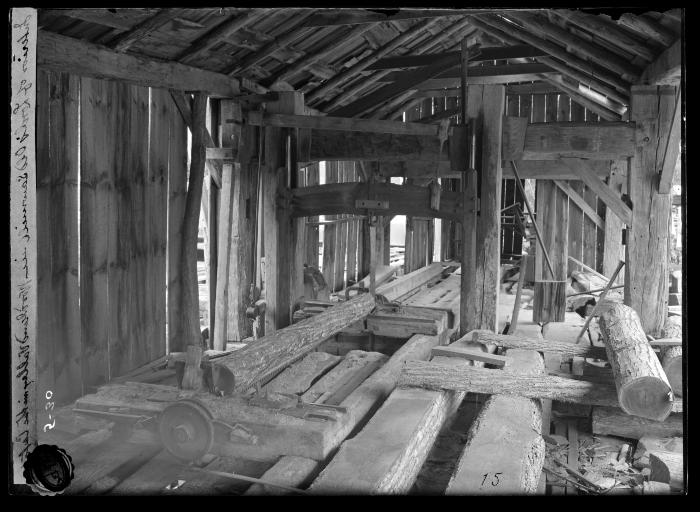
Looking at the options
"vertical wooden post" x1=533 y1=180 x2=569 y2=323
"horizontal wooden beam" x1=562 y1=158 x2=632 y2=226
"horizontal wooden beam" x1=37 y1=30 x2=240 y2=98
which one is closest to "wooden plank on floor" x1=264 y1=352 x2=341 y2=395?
"horizontal wooden beam" x1=37 y1=30 x2=240 y2=98

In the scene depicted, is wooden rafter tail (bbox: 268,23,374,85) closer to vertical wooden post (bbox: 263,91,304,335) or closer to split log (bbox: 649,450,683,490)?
vertical wooden post (bbox: 263,91,304,335)

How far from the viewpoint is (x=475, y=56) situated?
343 inches

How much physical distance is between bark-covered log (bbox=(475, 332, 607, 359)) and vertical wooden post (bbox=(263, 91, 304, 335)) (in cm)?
185

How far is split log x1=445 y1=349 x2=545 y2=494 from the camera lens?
362 cm

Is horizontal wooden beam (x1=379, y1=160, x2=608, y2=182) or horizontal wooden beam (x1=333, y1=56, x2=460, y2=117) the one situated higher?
horizontal wooden beam (x1=333, y1=56, x2=460, y2=117)

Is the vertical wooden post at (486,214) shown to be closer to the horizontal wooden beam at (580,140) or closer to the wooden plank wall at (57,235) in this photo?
the horizontal wooden beam at (580,140)

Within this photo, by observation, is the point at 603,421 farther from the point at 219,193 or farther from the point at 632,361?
the point at 219,193

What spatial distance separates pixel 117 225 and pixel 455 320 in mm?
3892

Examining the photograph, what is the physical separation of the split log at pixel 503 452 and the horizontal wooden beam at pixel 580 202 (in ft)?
26.8

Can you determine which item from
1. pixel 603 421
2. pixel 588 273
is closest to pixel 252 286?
pixel 603 421

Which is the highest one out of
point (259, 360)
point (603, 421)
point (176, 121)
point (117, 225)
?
Result: point (176, 121)

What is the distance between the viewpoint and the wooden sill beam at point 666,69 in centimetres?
582

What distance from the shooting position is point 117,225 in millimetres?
5355

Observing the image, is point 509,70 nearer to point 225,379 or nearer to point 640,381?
point 640,381
